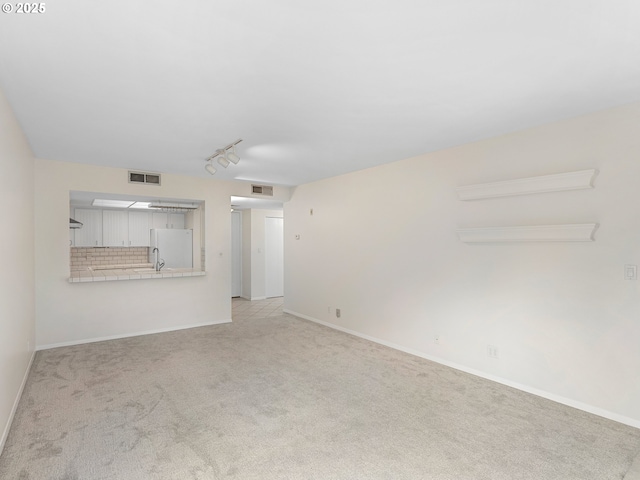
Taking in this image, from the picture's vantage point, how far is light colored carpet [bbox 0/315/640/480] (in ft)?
6.82

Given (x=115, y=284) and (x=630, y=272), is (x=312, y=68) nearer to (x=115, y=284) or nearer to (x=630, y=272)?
(x=630, y=272)

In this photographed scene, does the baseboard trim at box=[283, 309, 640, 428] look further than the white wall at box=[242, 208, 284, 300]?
No

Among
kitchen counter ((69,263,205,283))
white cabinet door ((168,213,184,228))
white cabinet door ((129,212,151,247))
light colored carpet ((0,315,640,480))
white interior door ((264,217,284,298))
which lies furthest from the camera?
white interior door ((264,217,284,298))

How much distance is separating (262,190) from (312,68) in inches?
169

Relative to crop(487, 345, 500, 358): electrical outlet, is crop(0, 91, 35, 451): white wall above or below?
above

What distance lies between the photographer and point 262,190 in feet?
20.3

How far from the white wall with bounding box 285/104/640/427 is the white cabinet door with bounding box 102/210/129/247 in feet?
16.8

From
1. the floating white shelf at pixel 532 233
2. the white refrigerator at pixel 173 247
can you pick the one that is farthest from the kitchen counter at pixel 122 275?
the floating white shelf at pixel 532 233

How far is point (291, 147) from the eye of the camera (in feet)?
12.3

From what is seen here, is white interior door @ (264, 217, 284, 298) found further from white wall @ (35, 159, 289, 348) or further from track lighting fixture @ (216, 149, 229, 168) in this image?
track lighting fixture @ (216, 149, 229, 168)

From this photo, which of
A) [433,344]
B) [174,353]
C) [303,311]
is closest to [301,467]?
[433,344]

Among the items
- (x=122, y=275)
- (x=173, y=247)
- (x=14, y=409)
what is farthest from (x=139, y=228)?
(x=14, y=409)

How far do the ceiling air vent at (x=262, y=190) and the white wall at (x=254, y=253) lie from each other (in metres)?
2.11

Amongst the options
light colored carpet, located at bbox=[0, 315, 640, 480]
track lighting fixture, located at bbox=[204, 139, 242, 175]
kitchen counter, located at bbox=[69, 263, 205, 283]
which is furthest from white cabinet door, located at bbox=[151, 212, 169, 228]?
track lighting fixture, located at bbox=[204, 139, 242, 175]
